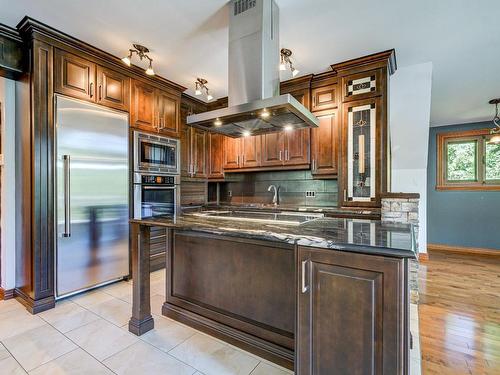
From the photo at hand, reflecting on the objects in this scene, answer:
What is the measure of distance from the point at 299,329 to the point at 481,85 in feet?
14.1

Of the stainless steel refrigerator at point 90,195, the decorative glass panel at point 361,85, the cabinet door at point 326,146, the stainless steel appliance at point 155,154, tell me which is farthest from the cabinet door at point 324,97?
the stainless steel refrigerator at point 90,195

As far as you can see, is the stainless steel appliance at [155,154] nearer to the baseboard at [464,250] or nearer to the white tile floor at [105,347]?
the white tile floor at [105,347]

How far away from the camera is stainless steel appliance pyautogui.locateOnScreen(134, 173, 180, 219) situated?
322 centimetres

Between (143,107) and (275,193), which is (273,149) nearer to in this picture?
(275,193)

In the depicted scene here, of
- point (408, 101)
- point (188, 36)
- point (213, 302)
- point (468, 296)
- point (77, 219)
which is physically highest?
point (188, 36)

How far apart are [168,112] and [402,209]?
3249mm

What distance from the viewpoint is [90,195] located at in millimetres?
2738

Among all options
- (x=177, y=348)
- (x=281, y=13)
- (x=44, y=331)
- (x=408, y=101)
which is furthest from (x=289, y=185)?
(x=44, y=331)

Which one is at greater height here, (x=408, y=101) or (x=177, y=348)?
(x=408, y=101)

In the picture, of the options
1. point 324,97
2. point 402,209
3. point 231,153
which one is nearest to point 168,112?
point 231,153

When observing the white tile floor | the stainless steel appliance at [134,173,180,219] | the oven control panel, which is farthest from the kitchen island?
the oven control panel

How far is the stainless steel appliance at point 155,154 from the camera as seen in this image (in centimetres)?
324

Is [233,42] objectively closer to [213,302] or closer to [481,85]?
[213,302]

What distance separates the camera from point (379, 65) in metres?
2.89
